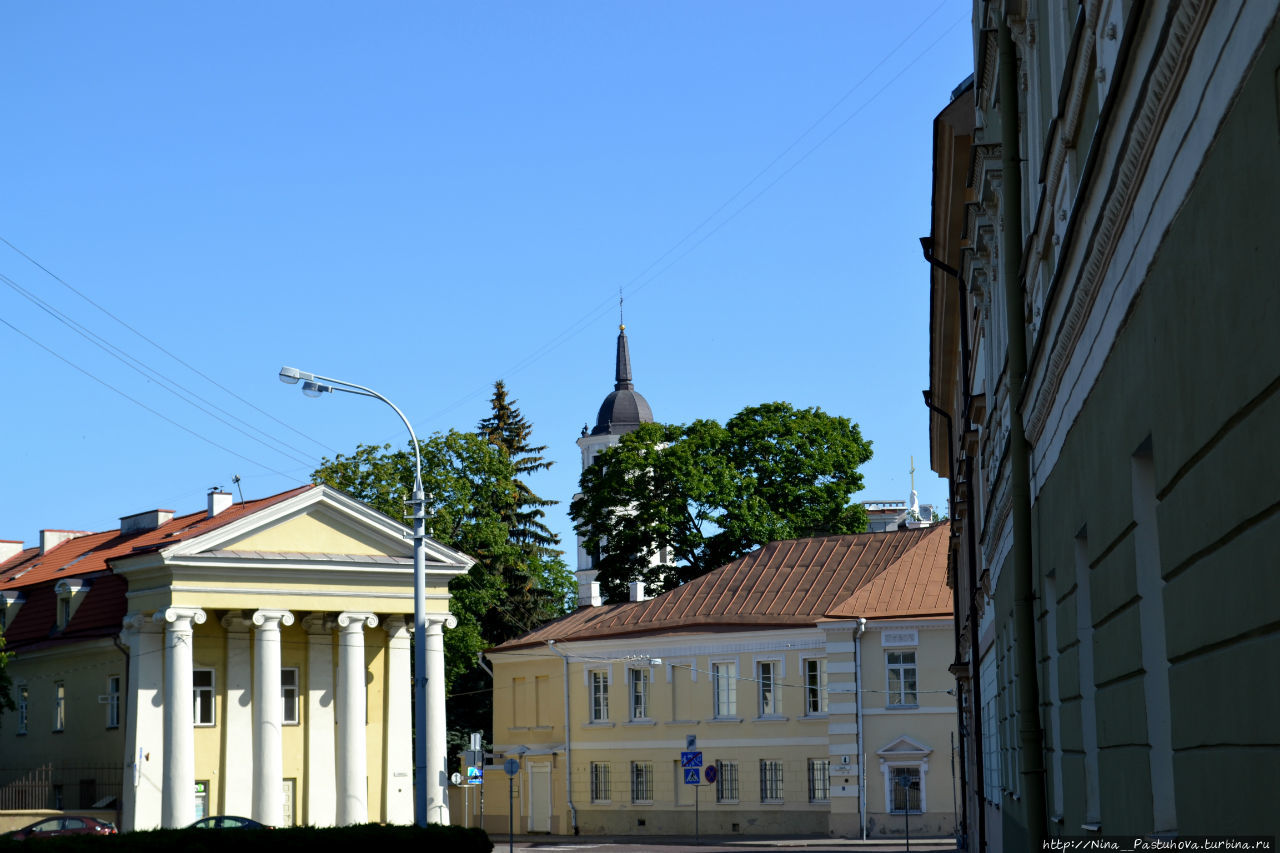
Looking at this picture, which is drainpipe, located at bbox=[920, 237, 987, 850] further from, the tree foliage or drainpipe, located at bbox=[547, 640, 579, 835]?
the tree foliage

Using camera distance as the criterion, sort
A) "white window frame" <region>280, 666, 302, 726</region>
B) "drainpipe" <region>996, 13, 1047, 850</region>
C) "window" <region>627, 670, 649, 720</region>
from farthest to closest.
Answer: "window" <region>627, 670, 649, 720</region>
"white window frame" <region>280, 666, 302, 726</region>
"drainpipe" <region>996, 13, 1047, 850</region>

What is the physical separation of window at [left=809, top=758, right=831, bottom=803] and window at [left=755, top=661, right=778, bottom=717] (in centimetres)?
225

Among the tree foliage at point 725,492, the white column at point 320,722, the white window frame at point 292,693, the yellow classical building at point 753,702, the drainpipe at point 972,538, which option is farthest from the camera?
the tree foliage at point 725,492

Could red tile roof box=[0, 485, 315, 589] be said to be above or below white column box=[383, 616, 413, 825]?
above

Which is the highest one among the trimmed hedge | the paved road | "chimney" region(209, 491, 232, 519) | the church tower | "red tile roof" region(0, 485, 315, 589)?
the church tower

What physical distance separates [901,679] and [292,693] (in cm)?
1927

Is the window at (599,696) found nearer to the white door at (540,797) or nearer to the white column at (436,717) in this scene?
the white door at (540,797)

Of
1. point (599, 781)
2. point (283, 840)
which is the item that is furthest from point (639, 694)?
point (283, 840)

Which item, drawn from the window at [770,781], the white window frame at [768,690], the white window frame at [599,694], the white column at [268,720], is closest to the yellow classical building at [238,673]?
the white column at [268,720]

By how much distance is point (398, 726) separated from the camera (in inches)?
2021

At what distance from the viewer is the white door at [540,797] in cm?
6019

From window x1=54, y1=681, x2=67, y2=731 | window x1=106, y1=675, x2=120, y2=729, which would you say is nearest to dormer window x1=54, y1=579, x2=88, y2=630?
window x1=54, y1=681, x2=67, y2=731

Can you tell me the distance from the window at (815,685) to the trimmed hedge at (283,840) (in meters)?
25.6

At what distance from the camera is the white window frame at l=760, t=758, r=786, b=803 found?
5397 centimetres
